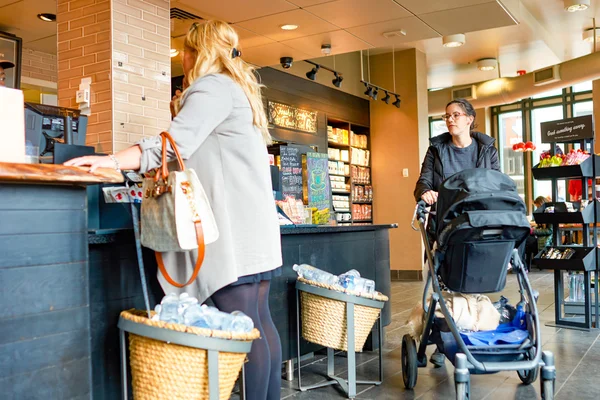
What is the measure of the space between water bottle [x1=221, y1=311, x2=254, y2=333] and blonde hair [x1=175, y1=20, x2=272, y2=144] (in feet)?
2.11

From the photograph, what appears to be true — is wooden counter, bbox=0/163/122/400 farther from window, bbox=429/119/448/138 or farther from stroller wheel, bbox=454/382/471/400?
window, bbox=429/119/448/138

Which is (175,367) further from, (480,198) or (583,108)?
(583,108)

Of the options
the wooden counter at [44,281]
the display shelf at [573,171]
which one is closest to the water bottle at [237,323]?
the wooden counter at [44,281]

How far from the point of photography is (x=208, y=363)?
171 centimetres

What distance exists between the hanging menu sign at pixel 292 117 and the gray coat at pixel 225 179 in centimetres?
586

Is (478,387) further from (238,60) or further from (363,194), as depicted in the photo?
(363,194)

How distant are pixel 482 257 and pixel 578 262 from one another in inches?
96.8

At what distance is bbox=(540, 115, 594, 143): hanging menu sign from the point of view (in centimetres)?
507

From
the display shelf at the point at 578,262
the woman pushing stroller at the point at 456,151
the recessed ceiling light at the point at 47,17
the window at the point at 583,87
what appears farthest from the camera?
the window at the point at 583,87

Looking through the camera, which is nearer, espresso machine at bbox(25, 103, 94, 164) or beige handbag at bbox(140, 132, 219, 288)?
beige handbag at bbox(140, 132, 219, 288)

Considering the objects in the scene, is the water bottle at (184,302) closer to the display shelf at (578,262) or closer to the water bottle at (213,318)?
the water bottle at (213,318)

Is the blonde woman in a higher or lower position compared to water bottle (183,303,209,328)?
higher

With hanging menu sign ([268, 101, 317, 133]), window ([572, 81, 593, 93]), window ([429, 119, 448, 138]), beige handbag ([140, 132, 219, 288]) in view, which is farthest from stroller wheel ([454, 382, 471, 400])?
window ([429, 119, 448, 138])

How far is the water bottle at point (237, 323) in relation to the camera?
1779 mm
